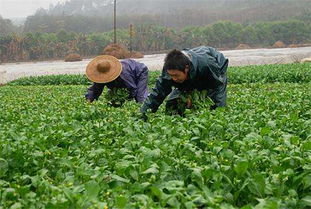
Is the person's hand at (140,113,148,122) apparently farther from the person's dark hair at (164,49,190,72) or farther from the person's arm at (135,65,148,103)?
the person's arm at (135,65,148,103)

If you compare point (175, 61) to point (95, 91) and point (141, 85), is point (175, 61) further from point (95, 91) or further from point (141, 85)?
point (95, 91)

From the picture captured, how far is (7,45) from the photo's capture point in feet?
159

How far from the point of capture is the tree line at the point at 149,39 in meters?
49.6

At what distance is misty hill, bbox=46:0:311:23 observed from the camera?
93125mm

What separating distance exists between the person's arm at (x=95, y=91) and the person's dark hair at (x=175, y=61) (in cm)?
252

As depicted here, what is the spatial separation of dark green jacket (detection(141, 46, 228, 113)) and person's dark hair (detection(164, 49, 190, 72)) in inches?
7.0

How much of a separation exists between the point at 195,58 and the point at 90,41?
48643 mm

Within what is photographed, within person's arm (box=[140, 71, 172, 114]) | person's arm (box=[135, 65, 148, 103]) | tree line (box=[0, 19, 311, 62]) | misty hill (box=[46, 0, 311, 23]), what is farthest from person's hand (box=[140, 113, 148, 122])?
misty hill (box=[46, 0, 311, 23])

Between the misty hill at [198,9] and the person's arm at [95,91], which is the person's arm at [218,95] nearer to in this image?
the person's arm at [95,91]

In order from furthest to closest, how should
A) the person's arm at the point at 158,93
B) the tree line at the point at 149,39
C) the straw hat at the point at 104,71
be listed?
1. the tree line at the point at 149,39
2. the straw hat at the point at 104,71
3. the person's arm at the point at 158,93

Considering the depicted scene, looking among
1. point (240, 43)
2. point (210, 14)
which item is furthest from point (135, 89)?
point (210, 14)

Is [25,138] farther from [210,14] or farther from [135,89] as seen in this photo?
[210,14]

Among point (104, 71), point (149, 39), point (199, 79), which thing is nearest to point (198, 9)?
point (149, 39)

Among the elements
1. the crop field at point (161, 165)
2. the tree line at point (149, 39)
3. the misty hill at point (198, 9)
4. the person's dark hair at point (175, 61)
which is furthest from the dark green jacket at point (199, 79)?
the misty hill at point (198, 9)
